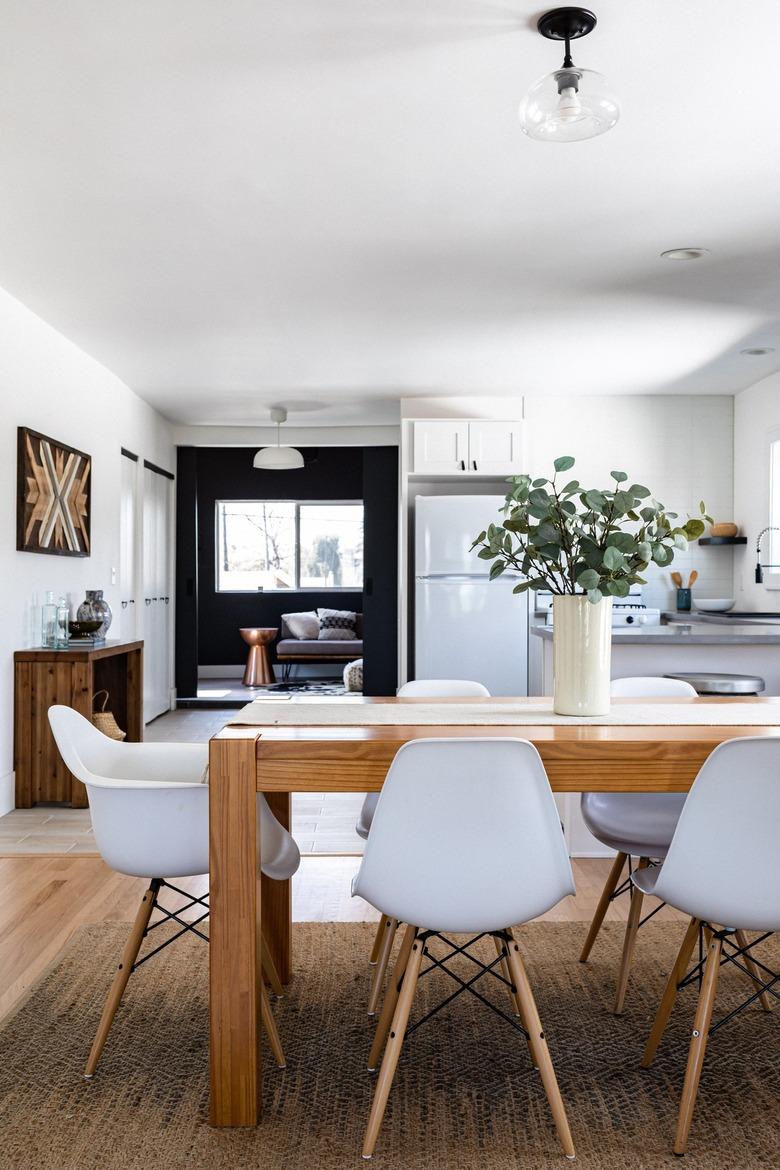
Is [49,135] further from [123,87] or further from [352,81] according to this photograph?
[352,81]

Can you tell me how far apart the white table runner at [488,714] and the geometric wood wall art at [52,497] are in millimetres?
2515

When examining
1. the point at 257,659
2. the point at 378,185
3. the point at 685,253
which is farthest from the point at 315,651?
the point at 378,185

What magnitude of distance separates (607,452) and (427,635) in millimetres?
1901

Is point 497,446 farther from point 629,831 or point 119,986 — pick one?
point 119,986

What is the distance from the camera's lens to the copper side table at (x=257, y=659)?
1059 cm

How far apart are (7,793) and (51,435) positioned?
186 cm

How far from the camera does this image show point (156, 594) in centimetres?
791

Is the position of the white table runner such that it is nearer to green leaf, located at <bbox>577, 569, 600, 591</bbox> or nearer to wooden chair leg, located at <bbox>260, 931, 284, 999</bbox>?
green leaf, located at <bbox>577, 569, 600, 591</bbox>

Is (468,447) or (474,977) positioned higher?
(468,447)

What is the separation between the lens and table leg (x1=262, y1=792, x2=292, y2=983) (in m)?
2.62

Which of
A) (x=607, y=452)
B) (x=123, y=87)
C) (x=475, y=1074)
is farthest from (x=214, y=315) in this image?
(x=475, y=1074)

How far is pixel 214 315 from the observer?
16.5 feet

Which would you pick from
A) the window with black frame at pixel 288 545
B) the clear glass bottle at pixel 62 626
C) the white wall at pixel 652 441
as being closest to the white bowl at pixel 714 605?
the white wall at pixel 652 441

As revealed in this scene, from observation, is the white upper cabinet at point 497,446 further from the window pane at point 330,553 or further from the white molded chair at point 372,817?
the window pane at point 330,553
